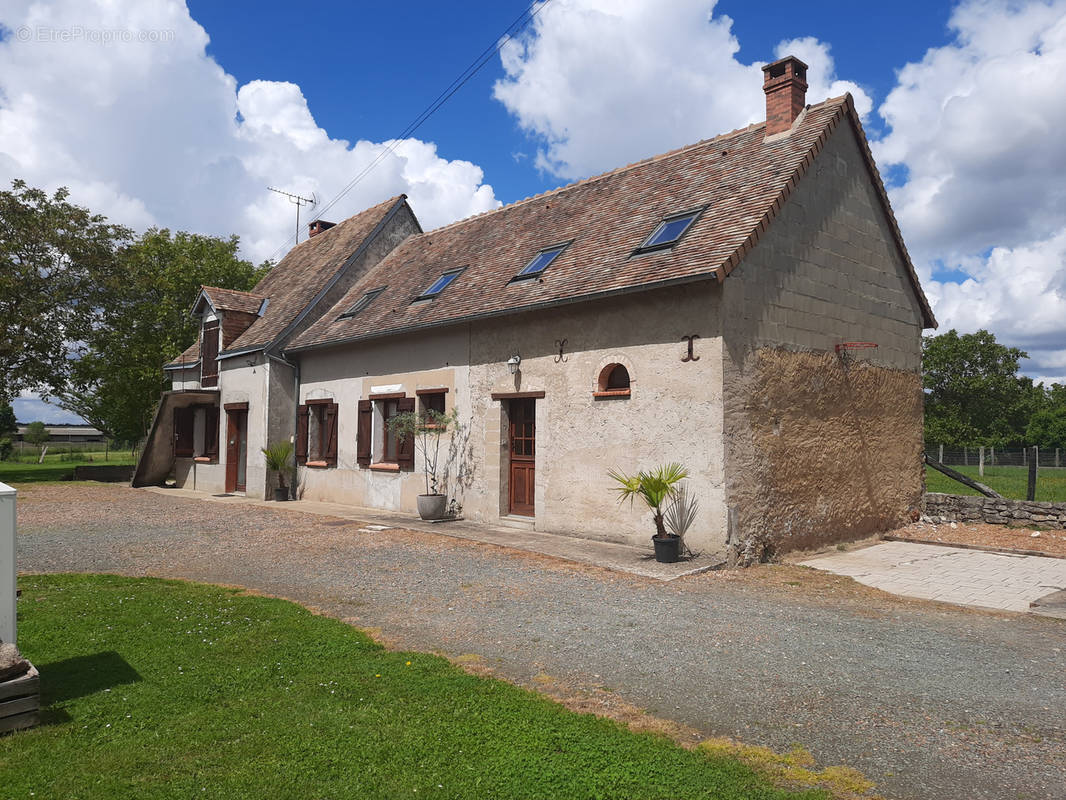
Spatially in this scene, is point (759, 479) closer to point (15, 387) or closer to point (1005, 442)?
point (15, 387)

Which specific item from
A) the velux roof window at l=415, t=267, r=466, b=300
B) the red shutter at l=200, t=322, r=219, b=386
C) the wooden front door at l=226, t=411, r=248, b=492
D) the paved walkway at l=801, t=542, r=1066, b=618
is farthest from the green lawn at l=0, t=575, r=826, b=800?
the red shutter at l=200, t=322, r=219, b=386

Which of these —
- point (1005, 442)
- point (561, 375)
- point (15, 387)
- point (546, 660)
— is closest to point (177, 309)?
point (15, 387)

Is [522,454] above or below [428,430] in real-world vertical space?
below

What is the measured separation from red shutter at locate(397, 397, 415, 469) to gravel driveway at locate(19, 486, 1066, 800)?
143 inches

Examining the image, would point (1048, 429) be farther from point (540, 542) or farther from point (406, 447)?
point (540, 542)

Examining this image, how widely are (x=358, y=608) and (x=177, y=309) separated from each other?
1070 inches

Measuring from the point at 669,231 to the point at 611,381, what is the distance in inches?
101

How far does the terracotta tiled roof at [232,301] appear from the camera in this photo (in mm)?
20016

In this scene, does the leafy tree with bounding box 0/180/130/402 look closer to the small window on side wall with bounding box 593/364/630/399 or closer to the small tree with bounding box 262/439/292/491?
the small tree with bounding box 262/439/292/491

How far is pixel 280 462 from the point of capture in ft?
56.3

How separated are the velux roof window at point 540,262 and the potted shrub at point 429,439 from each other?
9.44 feet

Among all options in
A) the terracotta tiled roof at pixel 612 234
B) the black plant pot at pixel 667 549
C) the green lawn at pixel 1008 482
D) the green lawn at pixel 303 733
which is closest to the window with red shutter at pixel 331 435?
the terracotta tiled roof at pixel 612 234

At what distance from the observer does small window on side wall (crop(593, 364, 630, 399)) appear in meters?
10.9

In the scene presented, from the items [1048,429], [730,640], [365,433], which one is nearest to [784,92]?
[730,640]
